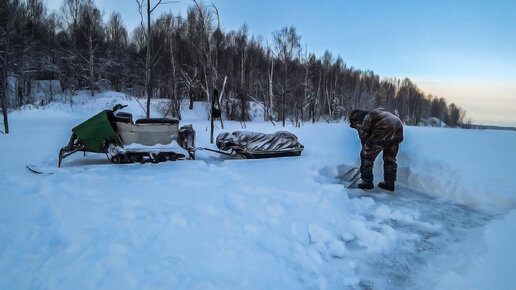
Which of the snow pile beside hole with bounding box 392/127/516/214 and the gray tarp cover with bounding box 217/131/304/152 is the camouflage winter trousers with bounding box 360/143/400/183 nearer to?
the snow pile beside hole with bounding box 392/127/516/214

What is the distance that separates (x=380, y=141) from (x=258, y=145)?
105 inches

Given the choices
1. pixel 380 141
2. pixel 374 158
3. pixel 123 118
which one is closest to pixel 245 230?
pixel 374 158

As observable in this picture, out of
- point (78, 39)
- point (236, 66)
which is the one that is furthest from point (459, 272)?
point (78, 39)

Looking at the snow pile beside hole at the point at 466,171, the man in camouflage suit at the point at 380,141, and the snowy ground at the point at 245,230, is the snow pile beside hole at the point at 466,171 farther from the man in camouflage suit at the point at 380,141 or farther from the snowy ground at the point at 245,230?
the man in camouflage suit at the point at 380,141

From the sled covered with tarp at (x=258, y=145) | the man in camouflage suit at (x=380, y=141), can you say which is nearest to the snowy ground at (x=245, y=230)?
the man in camouflage suit at (x=380, y=141)

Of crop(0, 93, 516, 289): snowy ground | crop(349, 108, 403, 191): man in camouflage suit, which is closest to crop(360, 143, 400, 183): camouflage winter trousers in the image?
crop(349, 108, 403, 191): man in camouflage suit

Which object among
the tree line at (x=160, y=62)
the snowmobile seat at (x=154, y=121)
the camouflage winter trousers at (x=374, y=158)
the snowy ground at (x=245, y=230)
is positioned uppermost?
the tree line at (x=160, y=62)

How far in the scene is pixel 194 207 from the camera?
9.34ft

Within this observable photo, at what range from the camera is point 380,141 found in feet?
14.0

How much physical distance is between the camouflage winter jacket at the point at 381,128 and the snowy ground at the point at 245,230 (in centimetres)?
85

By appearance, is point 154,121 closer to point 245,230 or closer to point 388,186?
point 245,230

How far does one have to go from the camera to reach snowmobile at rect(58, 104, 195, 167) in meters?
4.67

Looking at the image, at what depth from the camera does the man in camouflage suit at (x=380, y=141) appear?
4246 mm

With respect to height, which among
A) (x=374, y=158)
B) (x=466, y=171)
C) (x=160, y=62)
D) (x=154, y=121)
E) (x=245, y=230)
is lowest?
(x=245, y=230)
